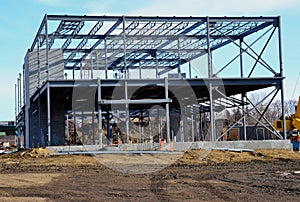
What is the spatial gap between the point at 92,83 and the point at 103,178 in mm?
13718

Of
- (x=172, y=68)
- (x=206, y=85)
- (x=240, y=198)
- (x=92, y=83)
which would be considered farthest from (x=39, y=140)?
(x=240, y=198)

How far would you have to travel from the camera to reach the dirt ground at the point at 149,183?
12812 mm

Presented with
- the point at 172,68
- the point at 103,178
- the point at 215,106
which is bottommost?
the point at 103,178

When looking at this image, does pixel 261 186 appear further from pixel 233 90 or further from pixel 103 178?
pixel 233 90

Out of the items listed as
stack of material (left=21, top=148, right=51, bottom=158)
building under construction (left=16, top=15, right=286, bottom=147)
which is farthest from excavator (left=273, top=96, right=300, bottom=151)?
stack of material (left=21, top=148, right=51, bottom=158)

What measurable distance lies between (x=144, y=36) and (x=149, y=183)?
68.8ft

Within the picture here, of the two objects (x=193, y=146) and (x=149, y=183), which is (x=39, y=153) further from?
(x=149, y=183)

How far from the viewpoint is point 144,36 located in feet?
117

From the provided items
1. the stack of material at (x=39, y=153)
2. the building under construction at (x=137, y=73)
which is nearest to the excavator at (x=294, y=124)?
the building under construction at (x=137, y=73)

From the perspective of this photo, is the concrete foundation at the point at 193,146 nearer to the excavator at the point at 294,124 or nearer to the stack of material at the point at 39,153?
the stack of material at the point at 39,153

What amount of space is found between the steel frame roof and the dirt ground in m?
9.69

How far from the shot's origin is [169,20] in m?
31.3

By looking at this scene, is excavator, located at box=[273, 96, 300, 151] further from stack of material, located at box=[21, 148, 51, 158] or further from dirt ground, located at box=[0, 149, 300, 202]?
stack of material, located at box=[21, 148, 51, 158]

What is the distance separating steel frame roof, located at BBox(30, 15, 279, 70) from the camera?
31344mm
